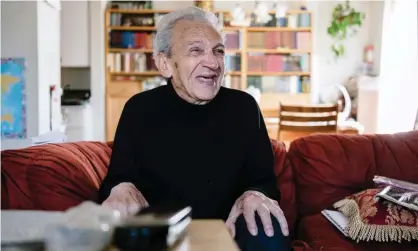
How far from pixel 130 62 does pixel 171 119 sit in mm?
4695

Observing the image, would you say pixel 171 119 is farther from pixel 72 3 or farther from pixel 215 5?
pixel 215 5

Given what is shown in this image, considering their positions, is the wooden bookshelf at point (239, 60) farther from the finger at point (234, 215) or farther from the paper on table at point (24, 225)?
the paper on table at point (24, 225)

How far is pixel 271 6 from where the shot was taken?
590cm

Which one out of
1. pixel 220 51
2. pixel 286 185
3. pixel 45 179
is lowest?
pixel 286 185

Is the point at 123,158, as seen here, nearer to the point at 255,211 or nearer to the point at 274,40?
the point at 255,211

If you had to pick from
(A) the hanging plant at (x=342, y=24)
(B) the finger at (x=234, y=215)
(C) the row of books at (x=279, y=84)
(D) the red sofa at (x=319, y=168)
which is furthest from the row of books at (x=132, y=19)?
(B) the finger at (x=234, y=215)

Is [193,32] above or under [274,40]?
under

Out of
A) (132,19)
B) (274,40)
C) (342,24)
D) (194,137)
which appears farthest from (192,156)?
(342,24)

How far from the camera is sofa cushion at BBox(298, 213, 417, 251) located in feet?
4.97

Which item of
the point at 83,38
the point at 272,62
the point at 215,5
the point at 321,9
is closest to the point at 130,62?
the point at 83,38

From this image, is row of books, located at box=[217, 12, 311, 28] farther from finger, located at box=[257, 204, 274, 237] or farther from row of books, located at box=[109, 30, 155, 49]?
finger, located at box=[257, 204, 274, 237]

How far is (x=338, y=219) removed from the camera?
165cm

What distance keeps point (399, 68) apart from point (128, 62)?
336cm

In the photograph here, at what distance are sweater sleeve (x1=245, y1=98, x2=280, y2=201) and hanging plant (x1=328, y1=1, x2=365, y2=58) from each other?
490cm
